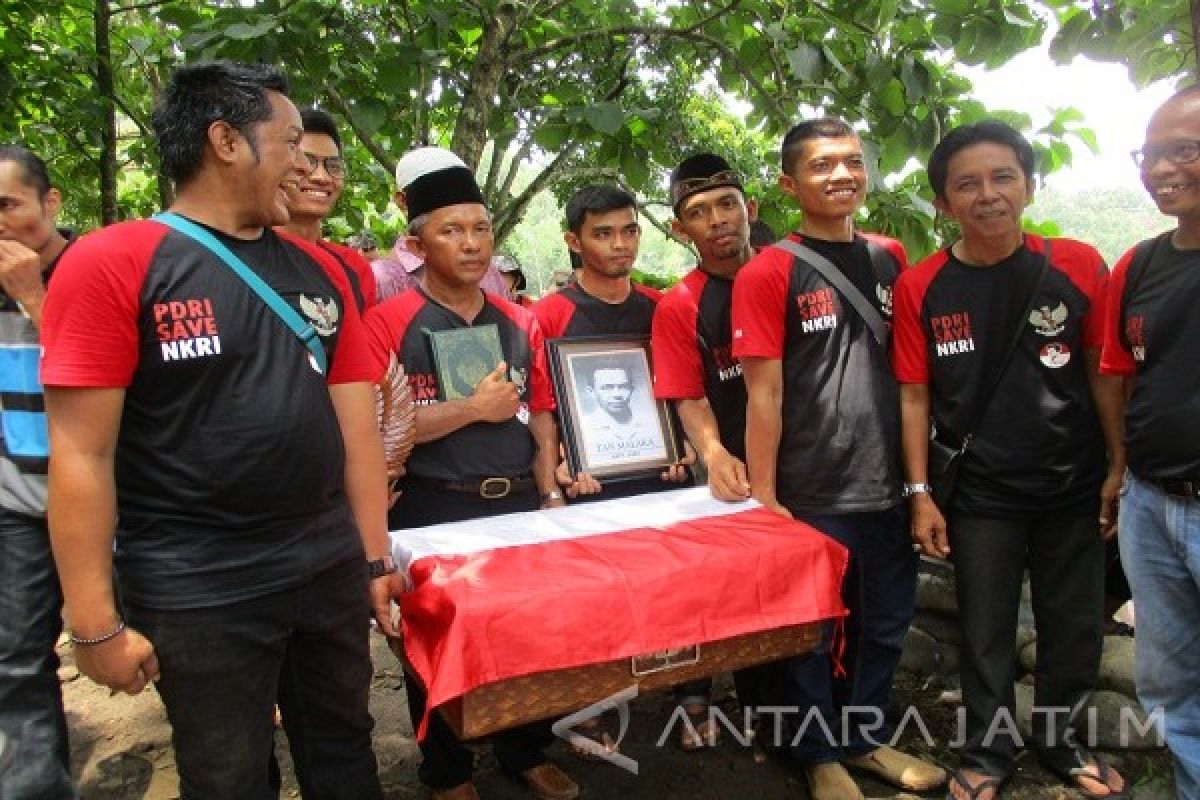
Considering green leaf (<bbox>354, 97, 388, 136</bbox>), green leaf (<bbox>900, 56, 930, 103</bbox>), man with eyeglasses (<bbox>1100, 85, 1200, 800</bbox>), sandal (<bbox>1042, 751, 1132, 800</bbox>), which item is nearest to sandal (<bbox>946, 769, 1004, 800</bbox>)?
sandal (<bbox>1042, 751, 1132, 800</bbox>)

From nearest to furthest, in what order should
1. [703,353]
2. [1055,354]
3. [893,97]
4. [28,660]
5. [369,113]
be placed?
[28,660] < [1055,354] < [703,353] < [893,97] < [369,113]

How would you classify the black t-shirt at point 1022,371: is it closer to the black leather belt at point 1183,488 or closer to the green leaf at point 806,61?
the black leather belt at point 1183,488

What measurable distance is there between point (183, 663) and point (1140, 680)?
8.94 feet

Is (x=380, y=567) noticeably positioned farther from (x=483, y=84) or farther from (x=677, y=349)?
(x=483, y=84)

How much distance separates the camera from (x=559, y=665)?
198 centimetres

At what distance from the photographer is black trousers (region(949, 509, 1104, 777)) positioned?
287 cm

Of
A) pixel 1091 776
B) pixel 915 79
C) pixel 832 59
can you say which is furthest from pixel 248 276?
pixel 1091 776

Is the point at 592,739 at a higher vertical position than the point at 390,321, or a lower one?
lower

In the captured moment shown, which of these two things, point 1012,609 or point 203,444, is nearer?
point 203,444

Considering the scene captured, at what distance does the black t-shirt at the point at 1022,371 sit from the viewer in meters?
2.78

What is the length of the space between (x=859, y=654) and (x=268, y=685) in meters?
2.08

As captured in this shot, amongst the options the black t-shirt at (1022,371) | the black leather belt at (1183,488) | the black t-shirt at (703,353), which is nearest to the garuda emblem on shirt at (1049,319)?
the black t-shirt at (1022,371)

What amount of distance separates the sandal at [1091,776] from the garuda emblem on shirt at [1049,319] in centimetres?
155

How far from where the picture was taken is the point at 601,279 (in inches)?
136
